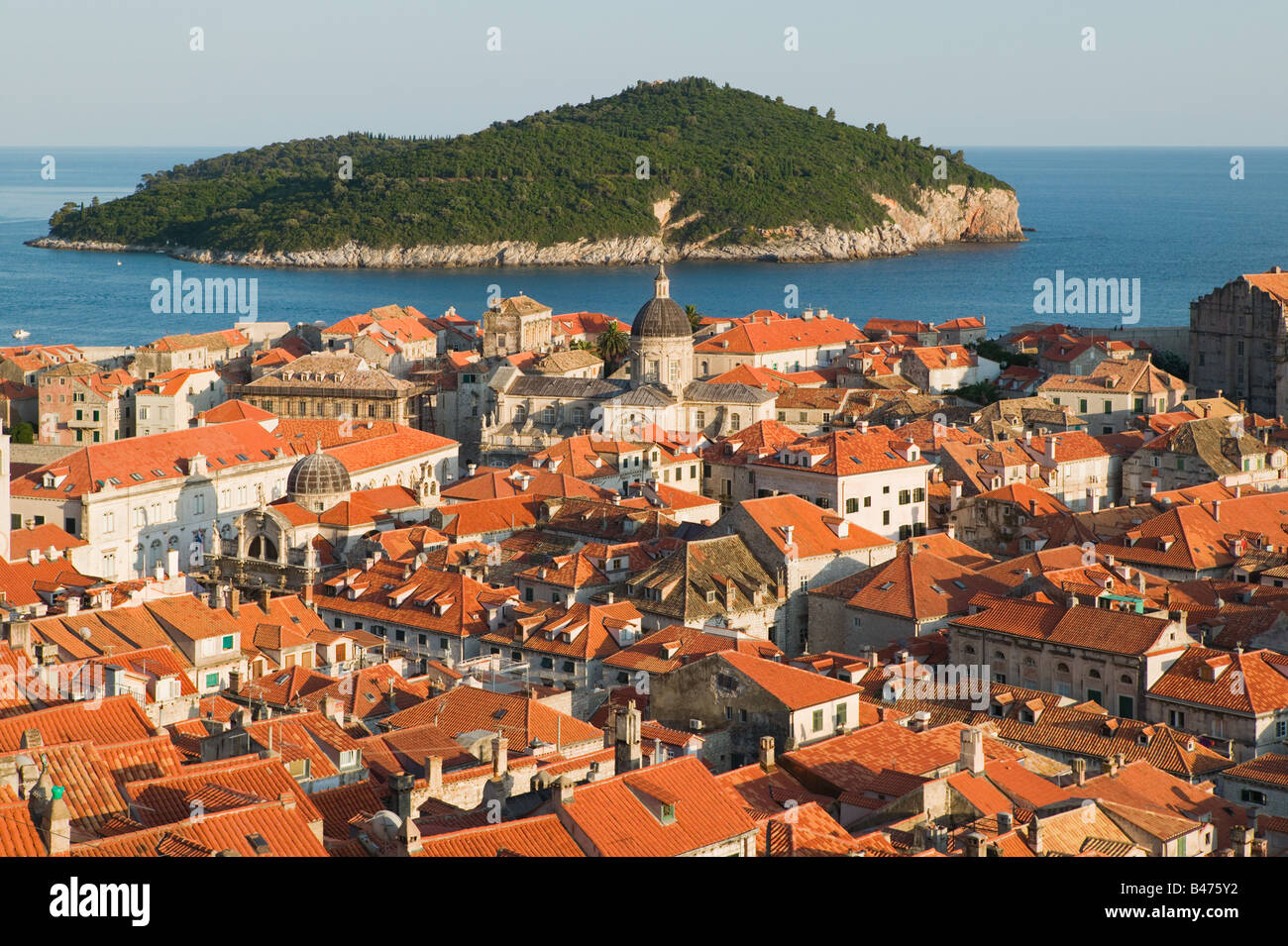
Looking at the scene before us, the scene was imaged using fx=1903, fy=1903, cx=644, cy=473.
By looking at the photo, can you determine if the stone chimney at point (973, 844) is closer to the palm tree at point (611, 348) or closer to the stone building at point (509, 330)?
the palm tree at point (611, 348)

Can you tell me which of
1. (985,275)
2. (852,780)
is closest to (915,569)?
(852,780)

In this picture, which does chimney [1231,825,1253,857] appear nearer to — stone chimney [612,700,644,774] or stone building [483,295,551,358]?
stone chimney [612,700,644,774]

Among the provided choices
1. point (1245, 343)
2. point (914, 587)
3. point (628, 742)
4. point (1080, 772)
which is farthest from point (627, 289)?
point (628, 742)

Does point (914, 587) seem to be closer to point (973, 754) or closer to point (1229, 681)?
point (1229, 681)

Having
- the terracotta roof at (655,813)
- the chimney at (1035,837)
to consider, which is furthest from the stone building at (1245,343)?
the terracotta roof at (655,813)

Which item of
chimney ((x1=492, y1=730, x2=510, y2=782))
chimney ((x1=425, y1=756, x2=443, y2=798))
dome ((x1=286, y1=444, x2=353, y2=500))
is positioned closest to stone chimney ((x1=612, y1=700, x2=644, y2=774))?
chimney ((x1=492, y1=730, x2=510, y2=782))

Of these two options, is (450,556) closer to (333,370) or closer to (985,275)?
(333,370)
